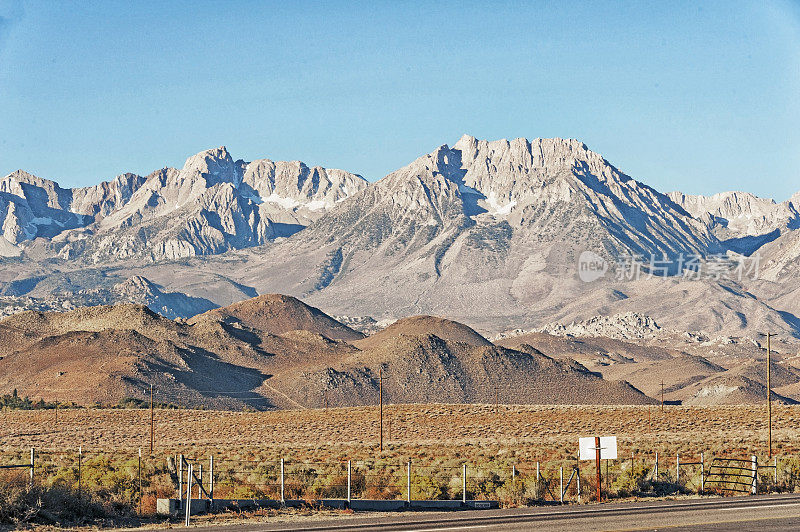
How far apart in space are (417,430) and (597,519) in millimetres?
66507

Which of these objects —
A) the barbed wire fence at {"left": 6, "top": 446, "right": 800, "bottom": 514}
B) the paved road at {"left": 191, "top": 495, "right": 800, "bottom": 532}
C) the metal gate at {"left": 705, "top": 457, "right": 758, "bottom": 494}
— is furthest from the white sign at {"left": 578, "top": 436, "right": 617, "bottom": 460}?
the metal gate at {"left": 705, "top": 457, "right": 758, "bottom": 494}

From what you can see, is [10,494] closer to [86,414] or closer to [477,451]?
[477,451]

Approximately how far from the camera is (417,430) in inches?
3755

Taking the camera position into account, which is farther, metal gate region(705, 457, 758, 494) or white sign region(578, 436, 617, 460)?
metal gate region(705, 457, 758, 494)

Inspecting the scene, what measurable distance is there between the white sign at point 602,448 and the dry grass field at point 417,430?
883 inches

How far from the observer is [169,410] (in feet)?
384

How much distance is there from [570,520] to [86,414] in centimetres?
8941

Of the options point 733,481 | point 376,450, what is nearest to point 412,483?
point 733,481

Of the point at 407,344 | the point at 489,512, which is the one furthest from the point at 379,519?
the point at 407,344

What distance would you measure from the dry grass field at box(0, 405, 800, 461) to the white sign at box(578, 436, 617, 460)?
2243 centimetres

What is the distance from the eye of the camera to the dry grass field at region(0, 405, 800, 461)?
2719 inches

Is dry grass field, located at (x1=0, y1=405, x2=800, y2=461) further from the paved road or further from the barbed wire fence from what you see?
the paved road

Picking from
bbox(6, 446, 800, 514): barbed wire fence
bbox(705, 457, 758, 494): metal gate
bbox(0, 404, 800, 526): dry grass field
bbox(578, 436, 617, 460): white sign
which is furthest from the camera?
bbox(705, 457, 758, 494): metal gate

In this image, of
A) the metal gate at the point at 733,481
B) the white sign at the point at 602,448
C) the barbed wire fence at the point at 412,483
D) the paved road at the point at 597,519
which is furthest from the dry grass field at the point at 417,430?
the paved road at the point at 597,519
